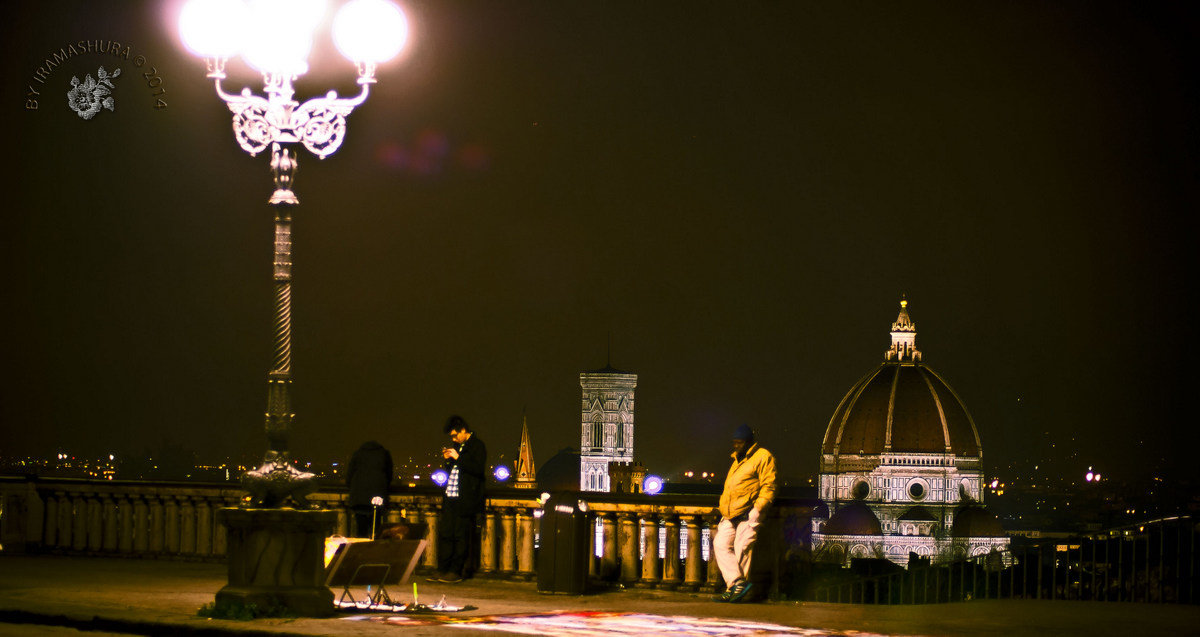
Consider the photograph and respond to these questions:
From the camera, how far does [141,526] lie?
786 inches

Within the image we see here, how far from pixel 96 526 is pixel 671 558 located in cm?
833

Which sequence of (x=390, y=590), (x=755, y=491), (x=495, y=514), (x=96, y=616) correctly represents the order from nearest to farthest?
1. (x=96, y=616)
2. (x=755, y=491)
3. (x=390, y=590)
4. (x=495, y=514)

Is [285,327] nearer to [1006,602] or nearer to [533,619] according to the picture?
[533,619]

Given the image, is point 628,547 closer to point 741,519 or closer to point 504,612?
point 741,519

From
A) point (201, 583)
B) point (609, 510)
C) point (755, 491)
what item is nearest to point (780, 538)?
point (755, 491)

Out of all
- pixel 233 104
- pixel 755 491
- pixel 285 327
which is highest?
pixel 233 104

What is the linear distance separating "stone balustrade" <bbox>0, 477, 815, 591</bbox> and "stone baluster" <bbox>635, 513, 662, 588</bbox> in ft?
0.04

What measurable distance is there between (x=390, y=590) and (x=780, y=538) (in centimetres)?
381

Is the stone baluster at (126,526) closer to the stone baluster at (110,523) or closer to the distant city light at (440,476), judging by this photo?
the stone baluster at (110,523)

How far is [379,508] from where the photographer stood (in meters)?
17.4

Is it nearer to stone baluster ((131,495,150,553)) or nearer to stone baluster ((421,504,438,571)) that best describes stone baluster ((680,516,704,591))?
stone baluster ((421,504,438,571))

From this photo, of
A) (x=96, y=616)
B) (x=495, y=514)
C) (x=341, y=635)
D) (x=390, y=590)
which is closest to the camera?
(x=341, y=635)

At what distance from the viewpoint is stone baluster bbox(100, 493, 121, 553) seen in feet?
66.3

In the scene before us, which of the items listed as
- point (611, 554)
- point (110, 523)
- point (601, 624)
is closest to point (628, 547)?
point (611, 554)
